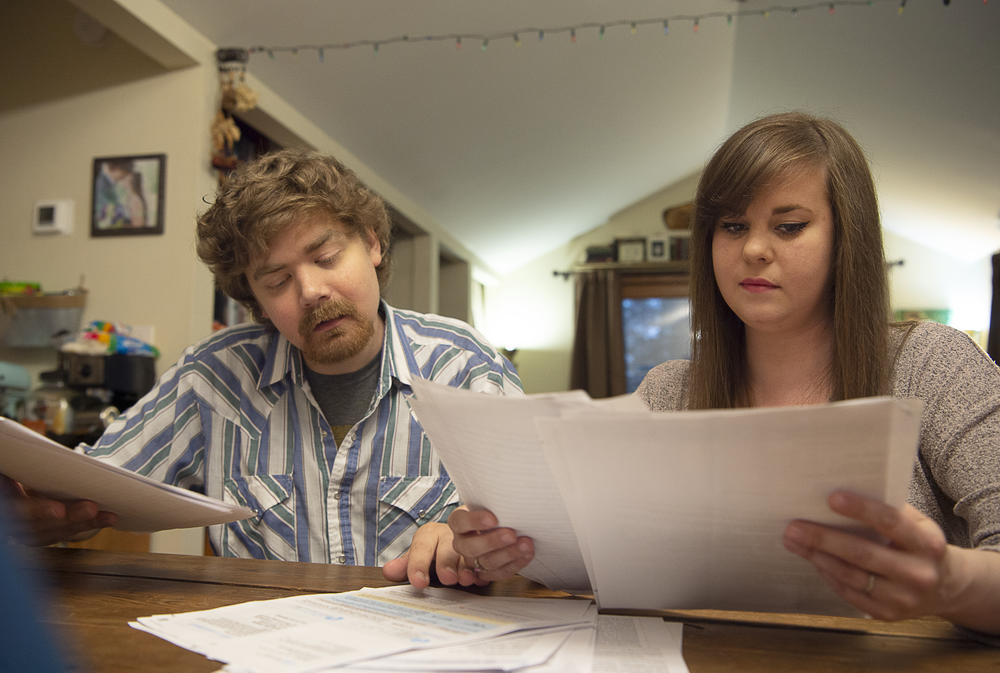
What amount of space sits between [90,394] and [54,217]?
0.78 meters

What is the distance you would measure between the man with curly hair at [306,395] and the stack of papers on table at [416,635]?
0.48 metres

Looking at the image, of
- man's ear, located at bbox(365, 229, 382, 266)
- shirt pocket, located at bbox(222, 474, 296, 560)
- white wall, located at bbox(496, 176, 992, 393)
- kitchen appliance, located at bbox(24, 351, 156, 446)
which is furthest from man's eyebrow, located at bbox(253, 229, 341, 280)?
white wall, located at bbox(496, 176, 992, 393)

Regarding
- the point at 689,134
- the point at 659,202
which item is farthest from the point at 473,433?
the point at 659,202

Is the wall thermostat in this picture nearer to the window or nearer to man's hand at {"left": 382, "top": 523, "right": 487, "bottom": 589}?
man's hand at {"left": 382, "top": 523, "right": 487, "bottom": 589}

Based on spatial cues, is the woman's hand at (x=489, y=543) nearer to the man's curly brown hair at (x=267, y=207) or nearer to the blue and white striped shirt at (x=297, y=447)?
the blue and white striped shirt at (x=297, y=447)

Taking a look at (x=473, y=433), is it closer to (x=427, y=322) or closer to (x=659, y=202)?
(x=427, y=322)

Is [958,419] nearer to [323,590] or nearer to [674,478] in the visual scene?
[674,478]

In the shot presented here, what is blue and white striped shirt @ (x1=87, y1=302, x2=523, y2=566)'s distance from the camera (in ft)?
3.81

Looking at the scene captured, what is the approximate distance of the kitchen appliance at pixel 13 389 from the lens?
2678mm

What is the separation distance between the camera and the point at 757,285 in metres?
0.95

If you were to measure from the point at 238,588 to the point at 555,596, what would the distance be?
1.07 ft

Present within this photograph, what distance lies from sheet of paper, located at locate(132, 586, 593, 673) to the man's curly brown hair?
67 centimetres

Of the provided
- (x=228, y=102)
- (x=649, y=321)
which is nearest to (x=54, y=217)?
(x=228, y=102)

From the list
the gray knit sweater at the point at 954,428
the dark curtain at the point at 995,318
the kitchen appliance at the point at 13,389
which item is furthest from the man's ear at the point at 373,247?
the dark curtain at the point at 995,318
